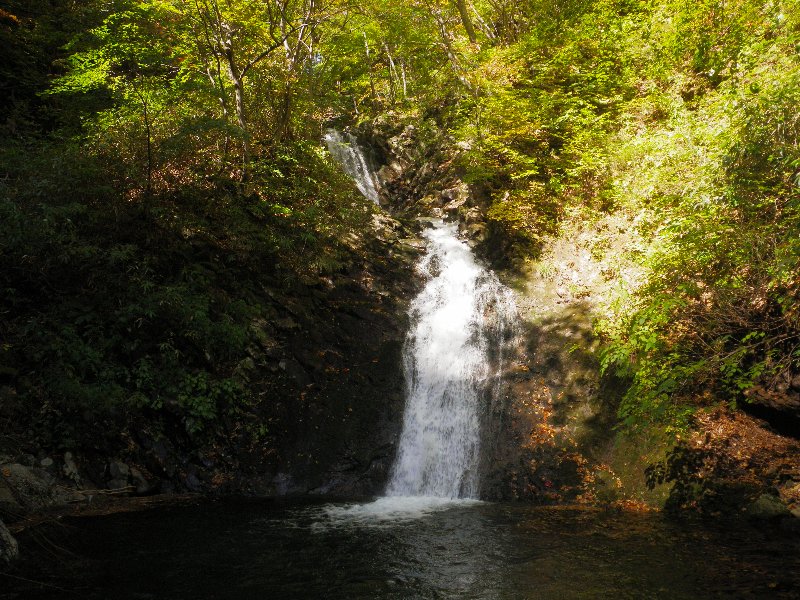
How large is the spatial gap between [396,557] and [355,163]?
1468 cm

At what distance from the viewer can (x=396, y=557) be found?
5828 millimetres

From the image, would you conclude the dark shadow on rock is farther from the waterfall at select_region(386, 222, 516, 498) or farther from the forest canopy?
the forest canopy

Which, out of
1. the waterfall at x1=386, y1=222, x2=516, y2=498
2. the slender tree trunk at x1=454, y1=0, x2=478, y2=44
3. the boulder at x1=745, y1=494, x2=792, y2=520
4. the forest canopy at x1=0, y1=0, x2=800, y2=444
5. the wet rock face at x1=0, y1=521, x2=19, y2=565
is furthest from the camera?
Answer: the slender tree trunk at x1=454, y1=0, x2=478, y2=44

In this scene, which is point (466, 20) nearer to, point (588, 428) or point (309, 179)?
point (309, 179)

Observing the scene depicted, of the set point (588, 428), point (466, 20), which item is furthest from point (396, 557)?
point (466, 20)

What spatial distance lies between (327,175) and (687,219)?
301 inches

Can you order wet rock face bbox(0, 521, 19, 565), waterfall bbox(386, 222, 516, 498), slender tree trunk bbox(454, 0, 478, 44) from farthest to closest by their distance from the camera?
slender tree trunk bbox(454, 0, 478, 44) < waterfall bbox(386, 222, 516, 498) < wet rock face bbox(0, 521, 19, 565)

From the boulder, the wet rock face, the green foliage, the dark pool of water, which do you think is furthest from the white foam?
the boulder

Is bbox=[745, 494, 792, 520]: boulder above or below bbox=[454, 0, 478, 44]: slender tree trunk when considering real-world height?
below

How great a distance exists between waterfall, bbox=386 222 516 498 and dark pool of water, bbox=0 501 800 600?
1.54 metres

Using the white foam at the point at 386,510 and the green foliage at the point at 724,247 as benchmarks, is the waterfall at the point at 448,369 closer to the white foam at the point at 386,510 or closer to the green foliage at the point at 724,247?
the white foam at the point at 386,510

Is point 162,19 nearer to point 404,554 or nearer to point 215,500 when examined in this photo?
point 215,500

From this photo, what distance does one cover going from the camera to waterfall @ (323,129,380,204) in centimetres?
1744

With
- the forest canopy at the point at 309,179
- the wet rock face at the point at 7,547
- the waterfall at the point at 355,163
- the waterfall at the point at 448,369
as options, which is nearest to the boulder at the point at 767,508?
the forest canopy at the point at 309,179
